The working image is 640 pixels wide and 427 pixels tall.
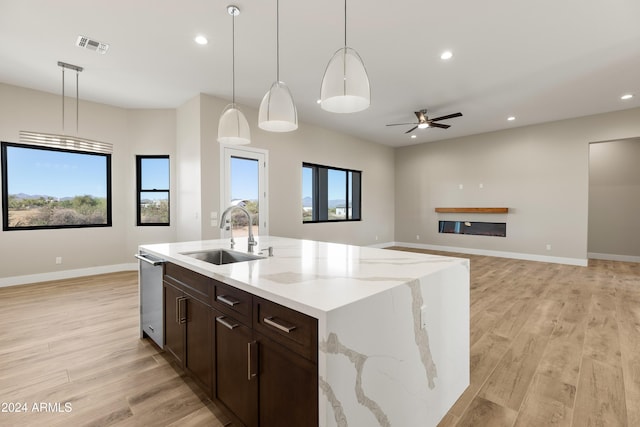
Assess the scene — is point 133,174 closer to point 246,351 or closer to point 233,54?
point 233,54

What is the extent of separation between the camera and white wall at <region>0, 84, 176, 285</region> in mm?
4395

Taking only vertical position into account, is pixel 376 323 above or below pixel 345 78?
below

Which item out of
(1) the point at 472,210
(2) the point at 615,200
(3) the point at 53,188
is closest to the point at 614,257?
(2) the point at 615,200

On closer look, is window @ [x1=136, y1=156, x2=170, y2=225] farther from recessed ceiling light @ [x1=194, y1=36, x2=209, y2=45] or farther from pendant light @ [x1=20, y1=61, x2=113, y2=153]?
recessed ceiling light @ [x1=194, y1=36, x2=209, y2=45]

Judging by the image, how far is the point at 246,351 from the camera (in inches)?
56.1

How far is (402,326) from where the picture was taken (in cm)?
135

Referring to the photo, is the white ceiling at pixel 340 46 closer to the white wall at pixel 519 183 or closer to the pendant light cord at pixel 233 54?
the pendant light cord at pixel 233 54

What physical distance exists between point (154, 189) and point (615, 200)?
33.0ft

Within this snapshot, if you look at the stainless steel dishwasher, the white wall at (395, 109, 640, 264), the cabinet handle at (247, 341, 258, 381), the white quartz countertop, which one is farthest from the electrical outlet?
the white wall at (395, 109, 640, 264)

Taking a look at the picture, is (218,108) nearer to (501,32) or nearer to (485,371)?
(501,32)

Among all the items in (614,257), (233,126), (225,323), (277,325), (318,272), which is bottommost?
(614,257)

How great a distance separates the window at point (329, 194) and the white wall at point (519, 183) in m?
1.95

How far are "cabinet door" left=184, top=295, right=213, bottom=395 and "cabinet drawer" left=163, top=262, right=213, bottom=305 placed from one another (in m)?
0.05

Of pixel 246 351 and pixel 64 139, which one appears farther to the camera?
pixel 64 139
